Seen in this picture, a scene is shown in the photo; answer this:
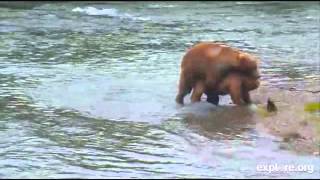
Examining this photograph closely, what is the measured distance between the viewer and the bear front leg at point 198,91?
32.8ft

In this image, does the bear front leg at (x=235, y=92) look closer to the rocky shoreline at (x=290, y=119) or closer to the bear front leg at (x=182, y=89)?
the rocky shoreline at (x=290, y=119)

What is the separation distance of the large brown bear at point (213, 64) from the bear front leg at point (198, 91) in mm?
50

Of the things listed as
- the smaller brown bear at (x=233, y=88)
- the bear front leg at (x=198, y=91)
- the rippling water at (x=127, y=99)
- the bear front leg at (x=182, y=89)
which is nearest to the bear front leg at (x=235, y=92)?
the smaller brown bear at (x=233, y=88)

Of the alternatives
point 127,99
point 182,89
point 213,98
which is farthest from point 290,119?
point 127,99

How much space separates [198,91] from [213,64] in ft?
1.43

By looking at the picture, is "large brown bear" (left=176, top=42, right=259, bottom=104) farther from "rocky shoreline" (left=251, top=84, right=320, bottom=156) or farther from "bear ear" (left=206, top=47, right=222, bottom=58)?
"rocky shoreline" (left=251, top=84, right=320, bottom=156)

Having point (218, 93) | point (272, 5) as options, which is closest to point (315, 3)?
point (272, 5)

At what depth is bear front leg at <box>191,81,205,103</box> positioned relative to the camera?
10008 mm

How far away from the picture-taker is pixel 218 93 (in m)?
9.98

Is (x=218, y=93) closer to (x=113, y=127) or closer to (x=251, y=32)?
(x=113, y=127)

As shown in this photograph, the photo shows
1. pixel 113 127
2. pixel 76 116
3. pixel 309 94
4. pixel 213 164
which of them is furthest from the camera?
pixel 309 94

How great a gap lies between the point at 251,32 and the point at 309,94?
977 cm

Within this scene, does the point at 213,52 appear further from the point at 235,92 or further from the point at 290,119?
the point at 290,119

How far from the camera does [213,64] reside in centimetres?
979
